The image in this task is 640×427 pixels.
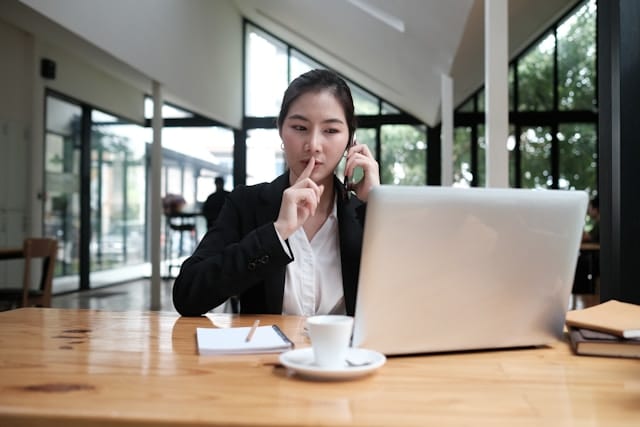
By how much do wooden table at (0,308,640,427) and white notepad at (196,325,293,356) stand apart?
2cm

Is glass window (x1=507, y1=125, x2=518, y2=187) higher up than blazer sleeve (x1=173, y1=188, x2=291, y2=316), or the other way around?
glass window (x1=507, y1=125, x2=518, y2=187)

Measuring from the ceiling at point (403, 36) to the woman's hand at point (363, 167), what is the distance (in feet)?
11.2

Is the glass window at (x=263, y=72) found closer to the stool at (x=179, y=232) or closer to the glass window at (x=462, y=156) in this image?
the stool at (x=179, y=232)

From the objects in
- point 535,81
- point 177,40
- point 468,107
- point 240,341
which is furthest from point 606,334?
point 468,107

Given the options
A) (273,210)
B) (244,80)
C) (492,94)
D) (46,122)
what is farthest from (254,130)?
(273,210)

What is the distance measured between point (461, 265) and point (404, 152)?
9.98 meters

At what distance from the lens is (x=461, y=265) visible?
964mm

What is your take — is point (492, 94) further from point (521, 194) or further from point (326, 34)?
point (326, 34)

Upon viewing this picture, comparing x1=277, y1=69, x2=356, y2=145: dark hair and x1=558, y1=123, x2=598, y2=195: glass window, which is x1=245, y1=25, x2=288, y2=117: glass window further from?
x1=277, y1=69, x2=356, y2=145: dark hair

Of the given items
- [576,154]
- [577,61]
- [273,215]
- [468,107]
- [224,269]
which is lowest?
[224,269]

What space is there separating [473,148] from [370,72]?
84.1 inches

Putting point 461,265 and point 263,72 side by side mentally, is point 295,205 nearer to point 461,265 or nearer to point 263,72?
point 461,265

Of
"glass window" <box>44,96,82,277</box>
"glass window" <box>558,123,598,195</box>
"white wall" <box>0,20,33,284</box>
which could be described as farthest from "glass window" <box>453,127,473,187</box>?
"white wall" <box>0,20,33,284</box>

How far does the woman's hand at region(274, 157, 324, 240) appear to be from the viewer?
133cm
